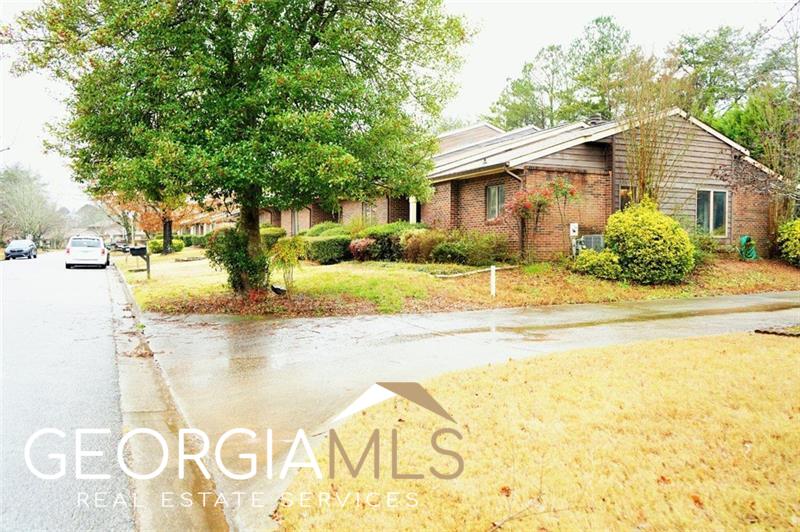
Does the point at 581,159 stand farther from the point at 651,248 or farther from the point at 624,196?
the point at 651,248

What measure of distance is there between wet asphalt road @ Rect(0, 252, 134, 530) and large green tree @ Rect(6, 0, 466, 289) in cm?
308

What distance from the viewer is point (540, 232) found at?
18.1 meters

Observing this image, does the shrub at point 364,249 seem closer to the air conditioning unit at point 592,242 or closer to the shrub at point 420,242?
the shrub at point 420,242

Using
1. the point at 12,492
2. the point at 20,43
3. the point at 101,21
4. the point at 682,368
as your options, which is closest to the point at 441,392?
the point at 682,368

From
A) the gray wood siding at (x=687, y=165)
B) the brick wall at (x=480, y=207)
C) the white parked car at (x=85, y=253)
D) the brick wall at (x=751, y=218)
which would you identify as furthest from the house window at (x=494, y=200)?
the white parked car at (x=85, y=253)

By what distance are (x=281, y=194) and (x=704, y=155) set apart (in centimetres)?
1607

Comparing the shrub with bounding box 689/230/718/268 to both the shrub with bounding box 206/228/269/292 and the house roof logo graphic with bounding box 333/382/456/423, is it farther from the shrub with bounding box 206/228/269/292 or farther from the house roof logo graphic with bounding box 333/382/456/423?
the house roof logo graphic with bounding box 333/382/456/423

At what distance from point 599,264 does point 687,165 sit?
6970mm

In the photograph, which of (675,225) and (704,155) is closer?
(675,225)

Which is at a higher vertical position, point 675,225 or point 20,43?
point 20,43

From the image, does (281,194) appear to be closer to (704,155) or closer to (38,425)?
(38,425)

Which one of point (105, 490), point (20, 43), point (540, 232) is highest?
point (20, 43)

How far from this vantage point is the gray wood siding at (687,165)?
19406 mm

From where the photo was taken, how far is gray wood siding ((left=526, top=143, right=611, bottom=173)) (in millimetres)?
18531
